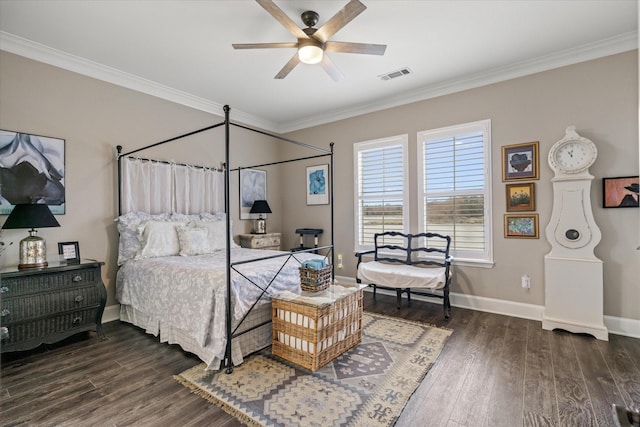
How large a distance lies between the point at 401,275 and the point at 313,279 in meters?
1.41

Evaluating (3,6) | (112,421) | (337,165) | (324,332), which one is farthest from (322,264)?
(3,6)

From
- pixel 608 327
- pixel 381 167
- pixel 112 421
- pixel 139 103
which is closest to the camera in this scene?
pixel 112 421

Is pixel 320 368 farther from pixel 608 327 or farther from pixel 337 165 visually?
pixel 337 165

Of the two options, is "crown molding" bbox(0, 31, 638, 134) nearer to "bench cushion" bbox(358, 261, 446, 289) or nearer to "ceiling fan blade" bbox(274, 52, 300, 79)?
"ceiling fan blade" bbox(274, 52, 300, 79)

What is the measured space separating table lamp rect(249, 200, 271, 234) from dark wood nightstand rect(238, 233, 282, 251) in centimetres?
16

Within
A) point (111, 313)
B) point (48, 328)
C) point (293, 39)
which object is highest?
point (293, 39)

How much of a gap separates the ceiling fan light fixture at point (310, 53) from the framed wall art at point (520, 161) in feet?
7.94

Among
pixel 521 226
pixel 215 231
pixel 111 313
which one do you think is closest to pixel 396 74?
pixel 521 226

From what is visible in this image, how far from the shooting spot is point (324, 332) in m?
2.30

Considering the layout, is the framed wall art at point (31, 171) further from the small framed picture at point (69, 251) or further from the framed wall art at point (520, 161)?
the framed wall art at point (520, 161)

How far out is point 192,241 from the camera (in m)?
3.47

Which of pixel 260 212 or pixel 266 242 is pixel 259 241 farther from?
pixel 260 212

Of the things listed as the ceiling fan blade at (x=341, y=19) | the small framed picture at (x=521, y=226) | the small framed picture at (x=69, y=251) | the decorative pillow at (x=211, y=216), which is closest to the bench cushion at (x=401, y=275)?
the small framed picture at (x=521, y=226)

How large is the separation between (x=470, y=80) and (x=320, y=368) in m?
3.63
